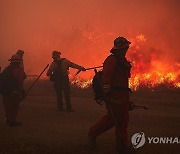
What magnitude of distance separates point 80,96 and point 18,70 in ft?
21.2

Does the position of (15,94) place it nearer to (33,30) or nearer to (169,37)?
(169,37)

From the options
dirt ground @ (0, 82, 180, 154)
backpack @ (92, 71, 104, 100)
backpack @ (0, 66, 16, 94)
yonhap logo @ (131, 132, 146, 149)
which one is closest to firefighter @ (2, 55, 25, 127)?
backpack @ (0, 66, 16, 94)

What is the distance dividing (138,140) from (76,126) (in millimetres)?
2432

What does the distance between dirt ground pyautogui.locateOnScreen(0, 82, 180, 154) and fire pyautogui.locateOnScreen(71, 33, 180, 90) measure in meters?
2.61

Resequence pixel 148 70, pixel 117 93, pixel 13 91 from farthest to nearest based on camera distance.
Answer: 1. pixel 148 70
2. pixel 13 91
3. pixel 117 93

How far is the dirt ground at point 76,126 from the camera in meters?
6.39

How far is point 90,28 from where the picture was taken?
2878cm

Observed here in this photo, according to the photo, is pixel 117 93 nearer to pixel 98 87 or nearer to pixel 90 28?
pixel 98 87

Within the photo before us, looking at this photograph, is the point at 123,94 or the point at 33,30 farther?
the point at 33,30

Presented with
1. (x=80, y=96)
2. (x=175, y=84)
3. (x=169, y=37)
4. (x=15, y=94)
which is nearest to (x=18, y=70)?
Answer: (x=15, y=94)

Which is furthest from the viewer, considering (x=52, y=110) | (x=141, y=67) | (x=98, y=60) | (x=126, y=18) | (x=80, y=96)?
(x=126, y=18)

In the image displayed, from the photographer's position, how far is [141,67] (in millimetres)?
18766

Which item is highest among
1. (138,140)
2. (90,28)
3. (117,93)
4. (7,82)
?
(90,28)

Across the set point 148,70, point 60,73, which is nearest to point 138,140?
point 60,73
